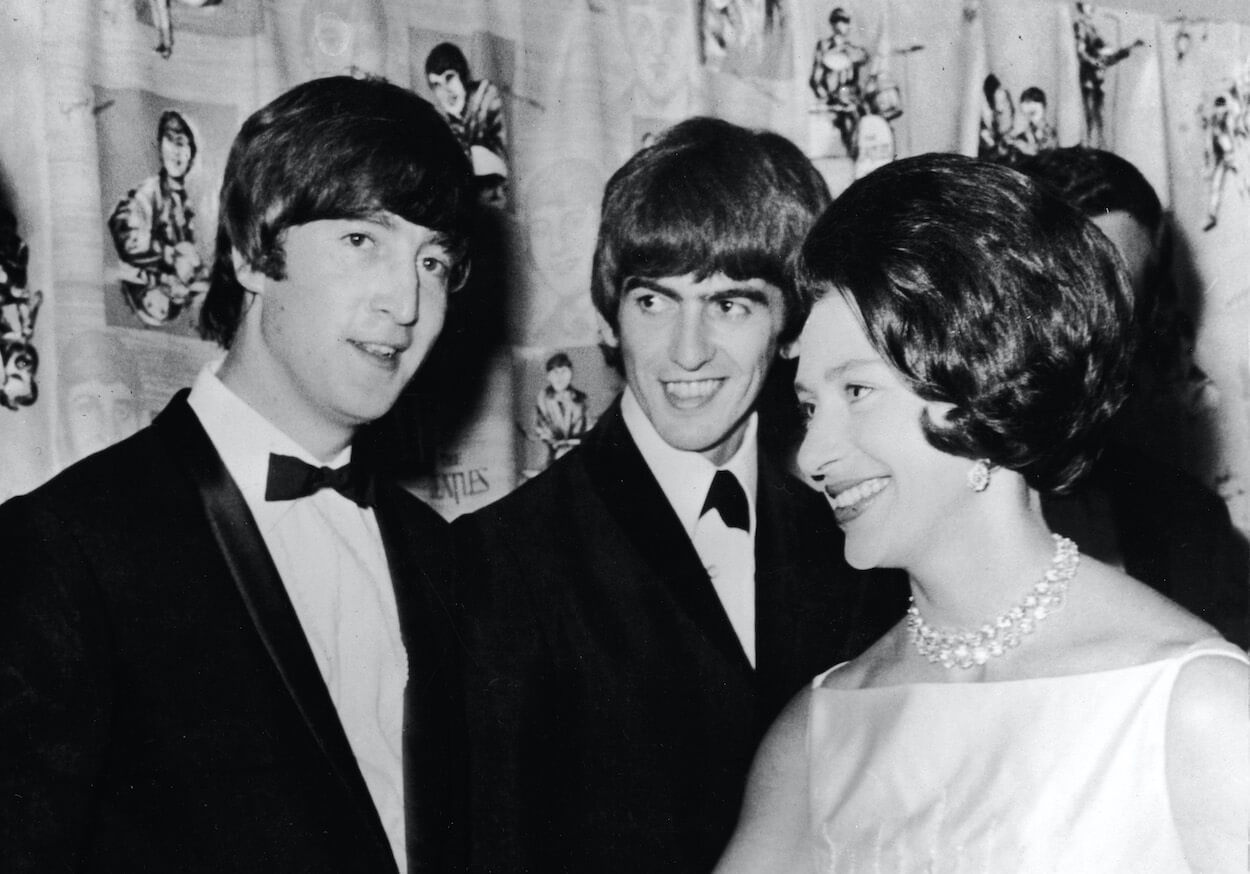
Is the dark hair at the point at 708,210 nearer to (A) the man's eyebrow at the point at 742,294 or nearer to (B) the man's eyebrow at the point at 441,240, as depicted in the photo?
(A) the man's eyebrow at the point at 742,294

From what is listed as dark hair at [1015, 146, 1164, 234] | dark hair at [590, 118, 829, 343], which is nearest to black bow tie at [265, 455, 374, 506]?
dark hair at [590, 118, 829, 343]

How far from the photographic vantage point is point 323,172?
1575mm

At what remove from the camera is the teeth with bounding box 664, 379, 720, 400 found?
72.6 inches

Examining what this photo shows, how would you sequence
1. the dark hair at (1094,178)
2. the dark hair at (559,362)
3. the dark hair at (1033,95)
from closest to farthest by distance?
the dark hair at (559,362), the dark hair at (1094,178), the dark hair at (1033,95)

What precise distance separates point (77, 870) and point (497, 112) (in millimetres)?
1109

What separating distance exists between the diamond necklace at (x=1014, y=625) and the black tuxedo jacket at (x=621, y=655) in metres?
0.29

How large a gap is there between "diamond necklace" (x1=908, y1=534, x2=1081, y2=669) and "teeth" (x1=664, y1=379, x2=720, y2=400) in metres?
0.47

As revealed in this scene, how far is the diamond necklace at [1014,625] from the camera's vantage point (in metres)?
1.54

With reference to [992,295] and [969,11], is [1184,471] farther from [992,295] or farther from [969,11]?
[992,295]

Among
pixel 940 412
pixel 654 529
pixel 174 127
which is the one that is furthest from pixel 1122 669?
pixel 174 127

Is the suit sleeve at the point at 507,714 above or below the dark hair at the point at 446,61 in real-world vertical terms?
below

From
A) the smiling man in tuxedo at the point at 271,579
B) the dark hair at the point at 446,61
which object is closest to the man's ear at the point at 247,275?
the smiling man in tuxedo at the point at 271,579

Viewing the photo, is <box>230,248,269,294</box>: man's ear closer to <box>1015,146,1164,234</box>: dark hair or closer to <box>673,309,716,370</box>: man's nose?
<box>673,309,716,370</box>: man's nose

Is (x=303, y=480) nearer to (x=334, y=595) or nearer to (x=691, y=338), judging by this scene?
(x=334, y=595)
